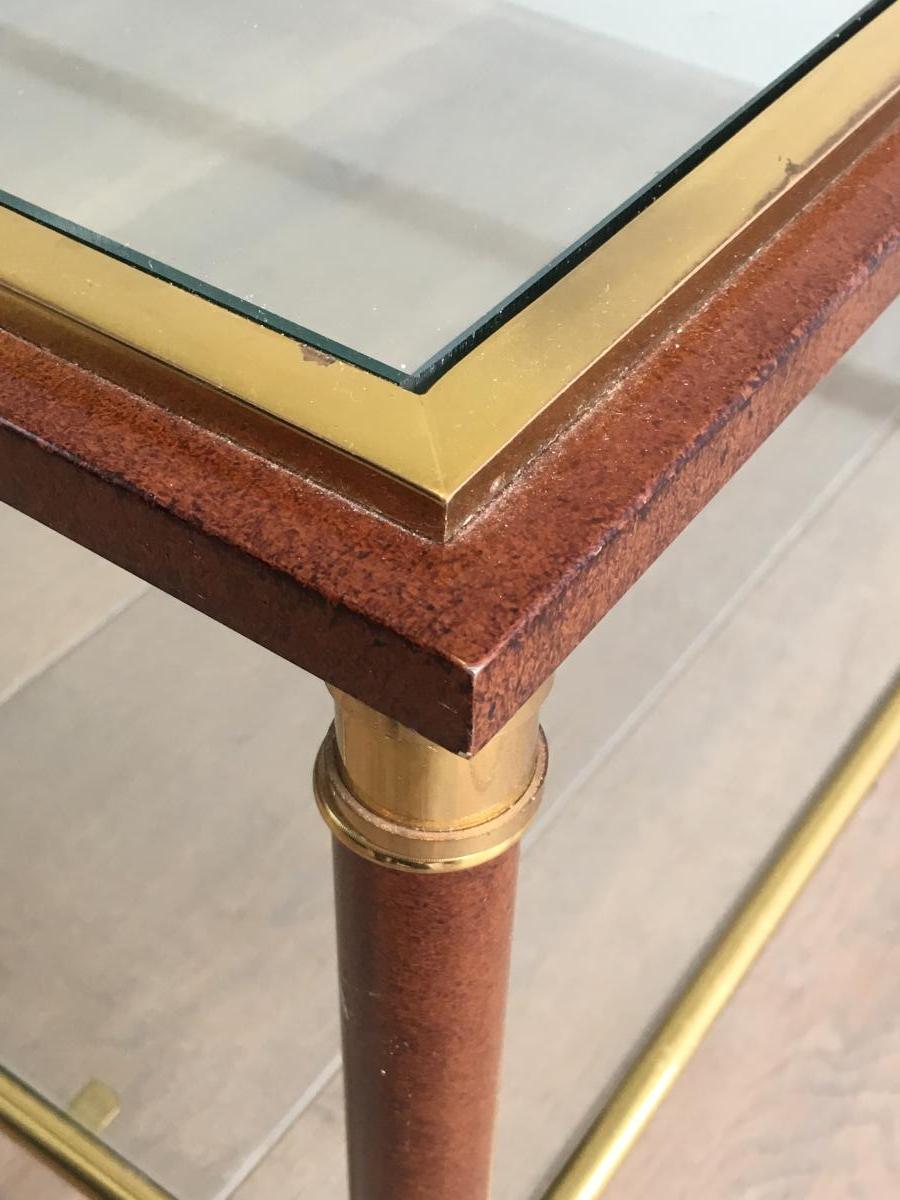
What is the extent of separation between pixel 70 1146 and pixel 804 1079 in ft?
1.25

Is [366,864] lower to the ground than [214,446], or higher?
lower

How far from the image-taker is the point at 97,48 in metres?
0.49

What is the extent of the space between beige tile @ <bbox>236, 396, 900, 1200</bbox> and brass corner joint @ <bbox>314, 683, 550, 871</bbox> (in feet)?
1.32

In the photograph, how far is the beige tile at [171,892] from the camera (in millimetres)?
730

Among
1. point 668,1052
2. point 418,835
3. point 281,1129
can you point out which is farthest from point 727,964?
point 418,835

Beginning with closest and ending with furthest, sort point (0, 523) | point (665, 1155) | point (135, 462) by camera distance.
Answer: point (135, 462) → point (665, 1155) → point (0, 523)

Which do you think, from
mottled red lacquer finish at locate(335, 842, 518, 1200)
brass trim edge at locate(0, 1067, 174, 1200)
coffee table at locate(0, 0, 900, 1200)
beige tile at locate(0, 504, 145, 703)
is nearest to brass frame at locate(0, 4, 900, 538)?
coffee table at locate(0, 0, 900, 1200)

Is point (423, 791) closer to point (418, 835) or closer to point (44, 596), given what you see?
point (418, 835)

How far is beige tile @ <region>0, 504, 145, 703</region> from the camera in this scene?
0.93 m

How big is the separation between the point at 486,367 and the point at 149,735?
0.59 meters

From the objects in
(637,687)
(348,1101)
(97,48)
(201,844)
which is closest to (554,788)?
(637,687)

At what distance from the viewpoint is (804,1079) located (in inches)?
29.8

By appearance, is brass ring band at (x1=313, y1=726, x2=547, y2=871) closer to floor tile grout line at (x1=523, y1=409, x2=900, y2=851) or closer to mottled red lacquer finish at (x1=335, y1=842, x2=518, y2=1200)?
mottled red lacquer finish at (x1=335, y1=842, x2=518, y2=1200)

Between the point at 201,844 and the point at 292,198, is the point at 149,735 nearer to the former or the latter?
the point at 201,844
